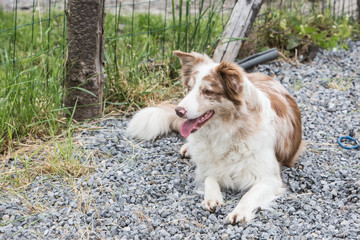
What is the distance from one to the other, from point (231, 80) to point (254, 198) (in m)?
0.87

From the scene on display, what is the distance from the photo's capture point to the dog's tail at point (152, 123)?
426cm

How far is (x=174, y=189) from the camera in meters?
3.60

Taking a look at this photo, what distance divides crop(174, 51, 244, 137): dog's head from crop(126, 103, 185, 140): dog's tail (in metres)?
0.89

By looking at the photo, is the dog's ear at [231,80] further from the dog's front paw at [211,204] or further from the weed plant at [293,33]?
the weed plant at [293,33]

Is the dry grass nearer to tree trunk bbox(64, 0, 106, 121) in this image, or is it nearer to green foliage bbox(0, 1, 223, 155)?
green foliage bbox(0, 1, 223, 155)

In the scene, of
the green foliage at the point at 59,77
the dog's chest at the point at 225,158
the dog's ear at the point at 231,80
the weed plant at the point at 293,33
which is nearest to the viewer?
the dog's ear at the point at 231,80

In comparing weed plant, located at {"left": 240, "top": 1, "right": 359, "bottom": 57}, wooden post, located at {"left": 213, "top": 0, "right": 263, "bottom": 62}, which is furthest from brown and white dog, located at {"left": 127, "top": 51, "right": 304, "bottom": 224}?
weed plant, located at {"left": 240, "top": 1, "right": 359, "bottom": 57}

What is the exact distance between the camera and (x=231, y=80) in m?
3.29

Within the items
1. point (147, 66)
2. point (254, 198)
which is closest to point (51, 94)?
point (147, 66)

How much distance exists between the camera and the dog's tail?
14.0 feet

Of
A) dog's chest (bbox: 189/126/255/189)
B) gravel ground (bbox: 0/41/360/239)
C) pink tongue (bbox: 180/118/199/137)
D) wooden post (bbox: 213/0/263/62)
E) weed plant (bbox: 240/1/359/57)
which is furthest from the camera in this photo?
weed plant (bbox: 240/1/359/57)

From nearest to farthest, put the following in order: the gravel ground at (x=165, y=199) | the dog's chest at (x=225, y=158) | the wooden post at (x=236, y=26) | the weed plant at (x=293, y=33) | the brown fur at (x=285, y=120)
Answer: the gravel ground at (x=165, y=199), the dog's chest at (x=225, y=158), the brown fur at (x=285, y=120), the wooden post at (x=236, y=26), the weed plant at (x=293, y=33)

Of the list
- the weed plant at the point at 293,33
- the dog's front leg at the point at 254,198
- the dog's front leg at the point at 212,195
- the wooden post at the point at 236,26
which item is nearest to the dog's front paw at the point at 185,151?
the dog's front leg at the point at 212,195

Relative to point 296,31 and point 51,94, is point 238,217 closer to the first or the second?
point 51,94
